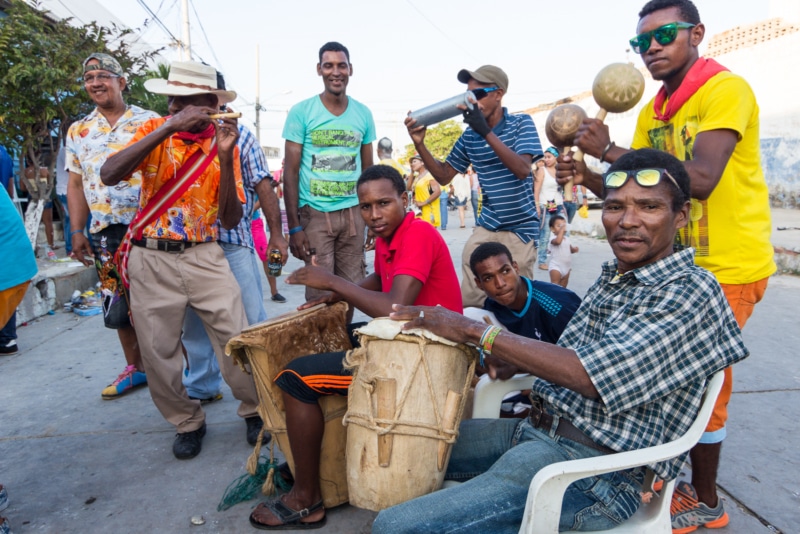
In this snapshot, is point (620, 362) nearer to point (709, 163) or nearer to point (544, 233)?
point (709, 163)

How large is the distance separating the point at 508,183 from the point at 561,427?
194 centimetres

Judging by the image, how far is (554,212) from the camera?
25.6 feet

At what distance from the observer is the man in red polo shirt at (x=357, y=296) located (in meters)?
2.23

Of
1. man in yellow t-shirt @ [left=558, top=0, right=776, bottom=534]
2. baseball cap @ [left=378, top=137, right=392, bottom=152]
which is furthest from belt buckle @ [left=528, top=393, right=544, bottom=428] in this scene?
baseball cap @ [left=378, top=137, right=392, bottom=152]

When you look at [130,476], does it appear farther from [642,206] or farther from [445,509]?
[642,206]

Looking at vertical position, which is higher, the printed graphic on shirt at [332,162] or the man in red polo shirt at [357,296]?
the printed graphic on shirt at [332,162]

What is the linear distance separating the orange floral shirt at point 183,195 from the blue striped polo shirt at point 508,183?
1.53 meters

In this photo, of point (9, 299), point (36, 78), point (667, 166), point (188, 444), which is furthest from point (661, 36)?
point (36, 78)

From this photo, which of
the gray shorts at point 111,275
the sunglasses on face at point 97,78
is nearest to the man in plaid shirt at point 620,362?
the gray shorts at point 111,275

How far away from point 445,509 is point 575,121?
4.88ft

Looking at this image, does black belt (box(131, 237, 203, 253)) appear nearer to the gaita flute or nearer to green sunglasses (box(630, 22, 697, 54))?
the gaita flute

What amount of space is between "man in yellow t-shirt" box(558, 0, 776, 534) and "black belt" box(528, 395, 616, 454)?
761mm

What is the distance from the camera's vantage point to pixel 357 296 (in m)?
2.43

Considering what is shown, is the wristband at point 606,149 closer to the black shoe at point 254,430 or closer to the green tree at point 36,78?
the black shoe at point 254,430
